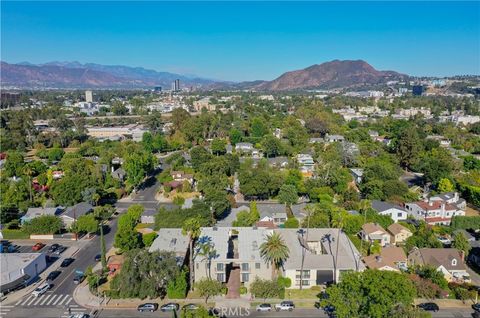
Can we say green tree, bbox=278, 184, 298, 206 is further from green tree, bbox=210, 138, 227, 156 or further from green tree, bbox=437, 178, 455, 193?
green tree, bbox=210, 138, 227, 156

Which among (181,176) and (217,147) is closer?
(181,176)

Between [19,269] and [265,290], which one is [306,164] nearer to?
[265,290]

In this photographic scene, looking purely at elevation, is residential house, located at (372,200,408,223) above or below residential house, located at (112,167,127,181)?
below

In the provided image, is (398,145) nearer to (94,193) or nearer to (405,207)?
(405,207)

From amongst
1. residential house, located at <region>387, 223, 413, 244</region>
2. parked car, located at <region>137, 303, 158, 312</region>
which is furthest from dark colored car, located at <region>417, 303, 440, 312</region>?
parked car, located at <region>137, 303, 158, 312</region>

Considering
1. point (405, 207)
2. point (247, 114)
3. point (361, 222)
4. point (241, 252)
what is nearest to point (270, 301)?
point (241, 252)

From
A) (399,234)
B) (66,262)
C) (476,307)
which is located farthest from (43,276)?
(476,307)
